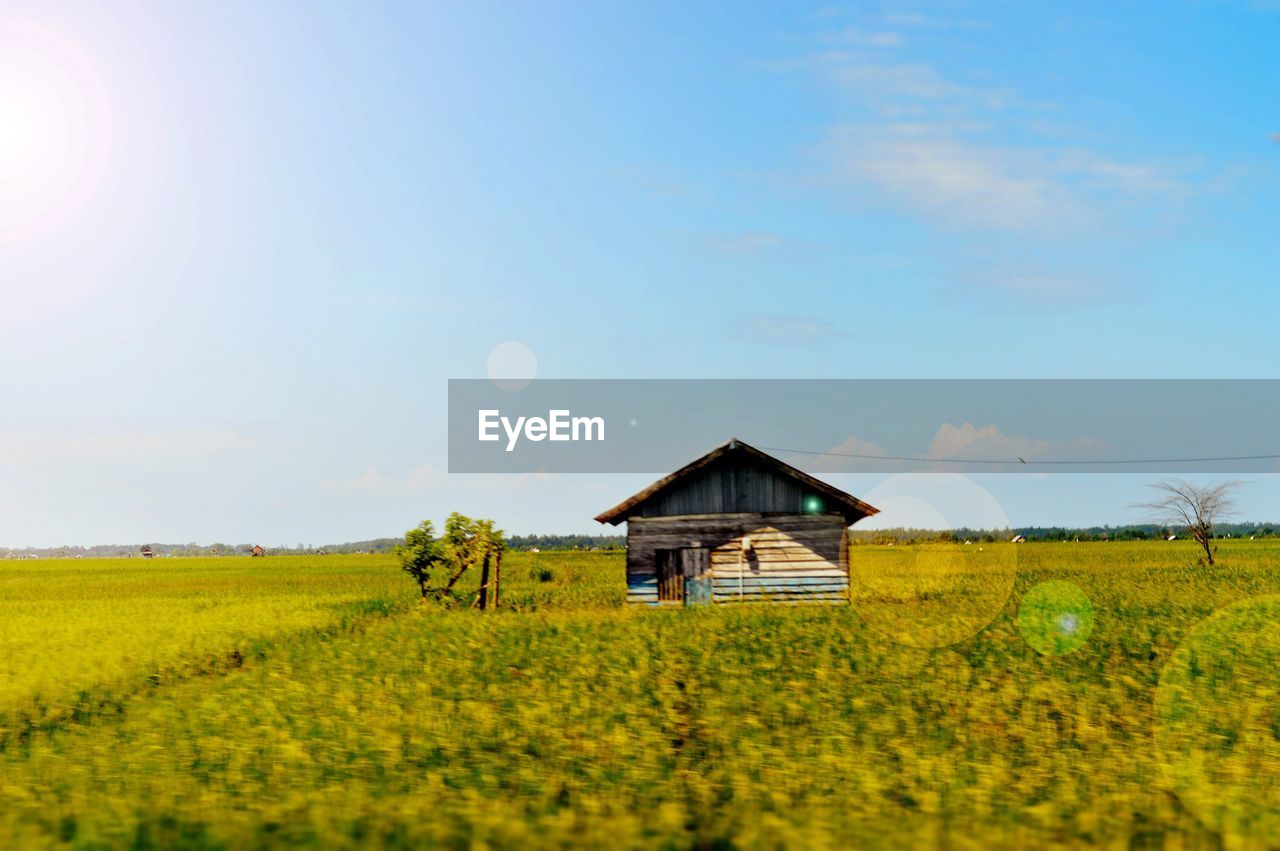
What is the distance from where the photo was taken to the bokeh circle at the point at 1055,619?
21734 mm

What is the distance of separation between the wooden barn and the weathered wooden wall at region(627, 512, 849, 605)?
3 cm

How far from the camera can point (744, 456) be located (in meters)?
31.6

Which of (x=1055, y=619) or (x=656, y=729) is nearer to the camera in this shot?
(x=656, y=729)

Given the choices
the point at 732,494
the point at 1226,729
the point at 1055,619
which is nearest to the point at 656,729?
the point at 1226,729

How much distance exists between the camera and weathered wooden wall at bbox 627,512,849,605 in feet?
102

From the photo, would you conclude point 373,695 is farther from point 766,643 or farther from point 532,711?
point 766,643

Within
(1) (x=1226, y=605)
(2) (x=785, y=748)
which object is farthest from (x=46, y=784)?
(1) (x=1226, y=605)

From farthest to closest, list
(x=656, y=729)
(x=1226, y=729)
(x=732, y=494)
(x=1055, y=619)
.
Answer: (x=732, y=494)
(x=1055, y=619)
(x=1226, y=729)
(x=656, y=729)

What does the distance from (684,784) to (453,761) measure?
9.33 feet

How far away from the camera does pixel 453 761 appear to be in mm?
11375

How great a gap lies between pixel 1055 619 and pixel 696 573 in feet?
33.7

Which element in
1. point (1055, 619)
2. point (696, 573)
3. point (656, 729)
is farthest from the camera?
point (696, 573)

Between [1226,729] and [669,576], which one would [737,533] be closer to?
[669,576]

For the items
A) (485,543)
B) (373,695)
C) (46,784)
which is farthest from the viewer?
(485,543)
